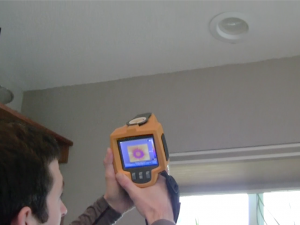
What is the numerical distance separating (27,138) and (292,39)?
1056 mm

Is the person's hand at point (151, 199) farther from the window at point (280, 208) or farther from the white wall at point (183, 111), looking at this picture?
the window at point (280, 208)

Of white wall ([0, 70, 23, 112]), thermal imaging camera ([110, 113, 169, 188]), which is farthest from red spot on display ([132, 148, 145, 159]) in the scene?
white wall ([0, 70, 23, 112])

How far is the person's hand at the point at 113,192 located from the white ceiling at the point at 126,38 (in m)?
0.57

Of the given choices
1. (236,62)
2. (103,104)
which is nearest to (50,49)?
(103,104)

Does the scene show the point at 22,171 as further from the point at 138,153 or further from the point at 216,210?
the point at 216,210

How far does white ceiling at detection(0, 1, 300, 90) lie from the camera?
1.17 m

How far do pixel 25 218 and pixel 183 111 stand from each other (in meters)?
0.96

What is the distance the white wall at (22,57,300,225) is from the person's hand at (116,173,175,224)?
65 cm

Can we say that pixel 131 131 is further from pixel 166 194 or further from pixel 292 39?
pixel 292 39

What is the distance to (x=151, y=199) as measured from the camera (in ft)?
2.46

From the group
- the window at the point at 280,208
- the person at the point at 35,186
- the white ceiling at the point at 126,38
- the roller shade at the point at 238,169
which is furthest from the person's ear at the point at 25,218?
the window at the point at 280,208

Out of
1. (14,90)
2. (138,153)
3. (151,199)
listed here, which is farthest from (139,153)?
(14,90)

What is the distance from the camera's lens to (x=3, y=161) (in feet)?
1.93

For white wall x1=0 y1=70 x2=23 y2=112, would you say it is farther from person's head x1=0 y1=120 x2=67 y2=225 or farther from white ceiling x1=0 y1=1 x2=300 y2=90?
person's head x1=0 y1=120 x2=67 y2=225
